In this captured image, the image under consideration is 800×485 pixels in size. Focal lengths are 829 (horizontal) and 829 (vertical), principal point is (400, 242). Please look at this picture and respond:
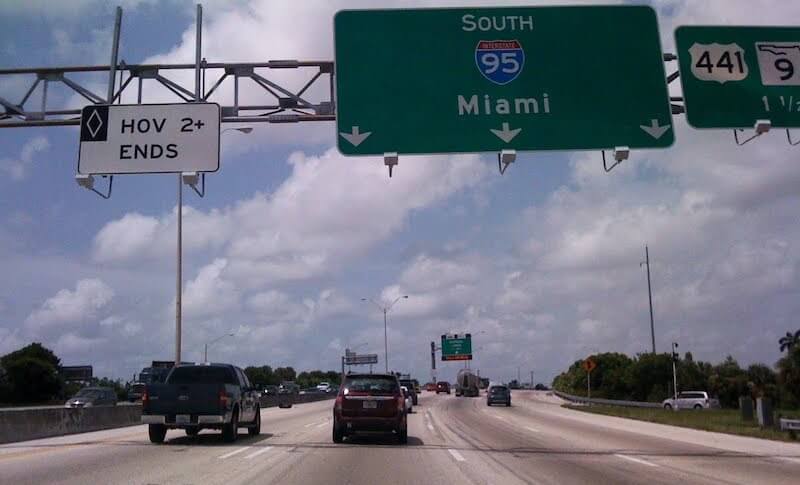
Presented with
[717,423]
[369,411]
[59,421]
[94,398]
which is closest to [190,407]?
[369,411]

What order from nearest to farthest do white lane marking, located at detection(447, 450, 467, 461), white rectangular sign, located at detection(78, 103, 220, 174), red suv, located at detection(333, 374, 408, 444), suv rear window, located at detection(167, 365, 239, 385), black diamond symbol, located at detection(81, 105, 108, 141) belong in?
white lane marking, located at detection(447, 450, 467, 461) → white rectangular sign, located at detection(78, 103, 220, 174) → black diamond symbol, located at detection(81, 105, 108, 141) → red suv, located at detection(333, 374, 408, 444) → suv rear window, located at detection(167, 365, 239, 385)

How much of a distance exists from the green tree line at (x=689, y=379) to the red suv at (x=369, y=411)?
4745 centimetres

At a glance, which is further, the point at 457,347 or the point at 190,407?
the point at 457,347

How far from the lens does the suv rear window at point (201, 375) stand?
21.5m

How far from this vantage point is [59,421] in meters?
25.4

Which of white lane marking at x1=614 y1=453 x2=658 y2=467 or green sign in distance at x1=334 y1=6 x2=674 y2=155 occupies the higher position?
green sign in distance at x1=334 y1=6 x2=674 y2=155

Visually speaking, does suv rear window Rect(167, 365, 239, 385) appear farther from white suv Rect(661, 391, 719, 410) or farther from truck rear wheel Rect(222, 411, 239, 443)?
white suv Rect(661, 391, 719, 410)

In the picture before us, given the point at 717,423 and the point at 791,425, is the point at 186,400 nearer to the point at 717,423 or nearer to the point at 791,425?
the point at 791,425

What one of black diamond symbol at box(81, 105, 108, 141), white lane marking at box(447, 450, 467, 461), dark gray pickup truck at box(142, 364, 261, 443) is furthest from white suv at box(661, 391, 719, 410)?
black diamond symbol at box(81, 105, 108, 141)

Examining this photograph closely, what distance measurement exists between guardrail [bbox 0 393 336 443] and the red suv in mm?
8993

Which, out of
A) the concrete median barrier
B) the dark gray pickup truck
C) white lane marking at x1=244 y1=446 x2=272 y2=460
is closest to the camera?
white lane marking at x1=244 y1=446 x2=272 y2=460

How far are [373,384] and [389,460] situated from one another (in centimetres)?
463

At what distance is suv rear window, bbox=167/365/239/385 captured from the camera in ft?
70.5

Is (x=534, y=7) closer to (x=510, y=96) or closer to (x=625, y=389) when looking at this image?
(x=510, y=96)
